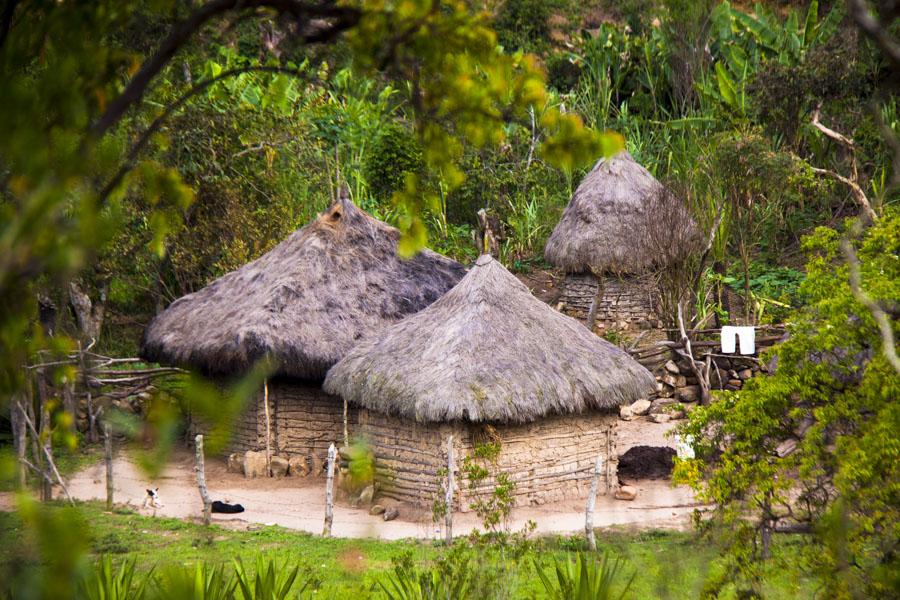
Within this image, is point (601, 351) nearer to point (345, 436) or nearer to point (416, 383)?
point (416, 383)

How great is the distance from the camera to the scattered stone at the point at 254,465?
12.5m

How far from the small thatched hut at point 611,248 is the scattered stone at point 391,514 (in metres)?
7.41

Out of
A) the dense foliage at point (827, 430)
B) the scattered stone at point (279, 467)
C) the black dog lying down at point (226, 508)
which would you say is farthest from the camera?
the scattered stone at point (279, 467)

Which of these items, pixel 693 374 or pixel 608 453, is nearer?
pixel 608 453

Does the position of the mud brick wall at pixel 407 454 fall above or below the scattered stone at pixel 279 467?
above

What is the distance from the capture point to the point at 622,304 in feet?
58.7

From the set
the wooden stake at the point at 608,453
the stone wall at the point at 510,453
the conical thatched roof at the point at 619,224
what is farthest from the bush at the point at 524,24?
the stone wall at the point at 510,453

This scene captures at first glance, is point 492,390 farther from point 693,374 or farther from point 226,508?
point 693,374

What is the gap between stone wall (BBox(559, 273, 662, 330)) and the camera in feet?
58.4

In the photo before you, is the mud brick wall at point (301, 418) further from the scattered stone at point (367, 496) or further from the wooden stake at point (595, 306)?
the wooden stake at point (595, 306)

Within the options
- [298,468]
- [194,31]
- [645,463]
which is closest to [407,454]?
[298,468]

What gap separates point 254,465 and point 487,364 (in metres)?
3.61

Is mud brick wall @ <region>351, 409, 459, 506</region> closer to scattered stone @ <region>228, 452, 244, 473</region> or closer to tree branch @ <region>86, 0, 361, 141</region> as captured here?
scattered stone @ <region>228, 452, 244, 473</region>

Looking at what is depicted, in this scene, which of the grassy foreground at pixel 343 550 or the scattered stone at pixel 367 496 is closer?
the grassy foreground at pixel 343 550
